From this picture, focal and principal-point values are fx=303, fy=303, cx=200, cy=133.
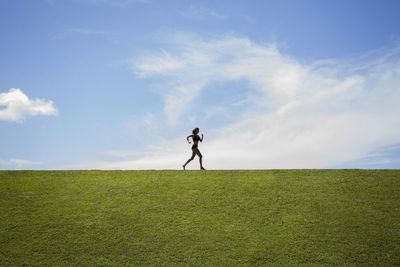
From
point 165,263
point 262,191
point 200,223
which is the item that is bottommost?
point 165,263

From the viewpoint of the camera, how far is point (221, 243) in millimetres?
8344

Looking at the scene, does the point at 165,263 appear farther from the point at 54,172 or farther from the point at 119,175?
the point at 54,172

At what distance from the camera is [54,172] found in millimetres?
14453

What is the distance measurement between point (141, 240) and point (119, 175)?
5.67 metres

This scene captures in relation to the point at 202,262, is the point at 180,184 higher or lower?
higher

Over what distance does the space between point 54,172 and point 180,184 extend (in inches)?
256

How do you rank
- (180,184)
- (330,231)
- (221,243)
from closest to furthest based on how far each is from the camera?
(221,243) → (330,231) → (180,184)

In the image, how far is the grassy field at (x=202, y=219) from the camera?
7.91 m

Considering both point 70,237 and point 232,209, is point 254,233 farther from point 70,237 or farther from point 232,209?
point 70,237

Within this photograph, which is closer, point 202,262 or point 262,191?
point 202,262

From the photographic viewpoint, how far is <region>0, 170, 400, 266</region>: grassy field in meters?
7.91

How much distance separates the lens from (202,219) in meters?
9.47

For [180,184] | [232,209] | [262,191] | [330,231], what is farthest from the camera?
[180,184]

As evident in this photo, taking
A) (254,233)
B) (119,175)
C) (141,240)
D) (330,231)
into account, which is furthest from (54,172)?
(330,231)
